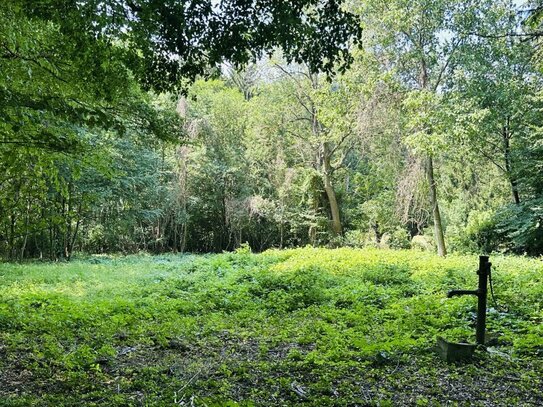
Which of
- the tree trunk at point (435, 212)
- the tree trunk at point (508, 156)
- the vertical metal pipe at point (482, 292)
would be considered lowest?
the vertical metal pipe at point (482, 292)

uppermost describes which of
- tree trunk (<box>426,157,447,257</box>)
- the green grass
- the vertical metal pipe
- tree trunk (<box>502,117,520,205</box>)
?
tree trunk (<box>502,117,520,205</box>)

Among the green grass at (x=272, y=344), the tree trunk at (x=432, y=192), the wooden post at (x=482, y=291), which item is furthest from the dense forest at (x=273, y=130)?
the wooden post at (x=482, y=291)

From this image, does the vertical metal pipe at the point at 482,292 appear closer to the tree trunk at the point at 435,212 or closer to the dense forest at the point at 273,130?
the dense forest at the point at 273,130

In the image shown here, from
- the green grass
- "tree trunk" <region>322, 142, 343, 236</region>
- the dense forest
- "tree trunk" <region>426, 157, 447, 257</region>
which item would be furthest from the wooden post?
"tree trunk" <region>322, 142, 343, 236</region>

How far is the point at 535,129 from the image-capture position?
1558 cm

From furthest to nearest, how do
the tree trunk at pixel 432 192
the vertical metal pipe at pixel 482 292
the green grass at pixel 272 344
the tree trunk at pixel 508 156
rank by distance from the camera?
the tree trunk at pixel 508 156 < the tree trunk at pixel 432 192 < the vertical metal pipe at pixel 482 292 < the green grass at pixel 272 344

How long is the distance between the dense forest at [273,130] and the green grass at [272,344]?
1.51 meters

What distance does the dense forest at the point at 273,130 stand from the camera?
4001mm

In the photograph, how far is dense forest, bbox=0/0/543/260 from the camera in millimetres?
4001

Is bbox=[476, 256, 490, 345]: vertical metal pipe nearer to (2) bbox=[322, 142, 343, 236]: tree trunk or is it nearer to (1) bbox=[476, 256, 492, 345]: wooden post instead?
(1) bbox=[476, 256, 492, 345]: wooden post

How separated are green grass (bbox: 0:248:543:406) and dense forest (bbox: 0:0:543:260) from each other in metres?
1.51

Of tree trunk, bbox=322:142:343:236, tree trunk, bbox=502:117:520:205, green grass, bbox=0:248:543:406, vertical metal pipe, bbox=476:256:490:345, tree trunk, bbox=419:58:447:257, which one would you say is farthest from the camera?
tree trunk, bbox=322:142:343:236

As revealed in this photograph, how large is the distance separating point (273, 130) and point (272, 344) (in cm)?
1876

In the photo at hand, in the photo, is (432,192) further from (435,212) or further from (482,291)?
(482,291)
